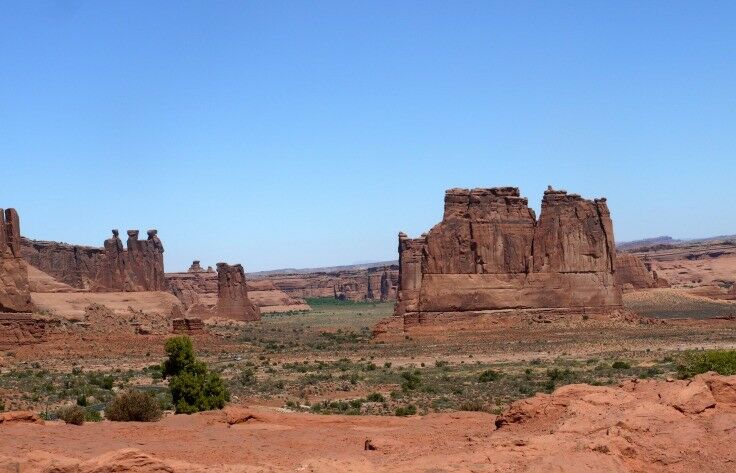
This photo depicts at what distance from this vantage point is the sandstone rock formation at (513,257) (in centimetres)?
5541

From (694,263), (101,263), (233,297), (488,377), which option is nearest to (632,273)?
(233,297)

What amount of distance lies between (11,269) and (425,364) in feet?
60.0

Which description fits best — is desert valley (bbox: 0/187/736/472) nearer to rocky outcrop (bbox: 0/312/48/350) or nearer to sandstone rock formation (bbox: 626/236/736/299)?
rocky outcrop (bbox: 0/312/48/350)

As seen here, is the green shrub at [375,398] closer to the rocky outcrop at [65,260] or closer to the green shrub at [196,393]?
the green shrub at [196,393]

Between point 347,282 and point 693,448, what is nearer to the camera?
point 693,448

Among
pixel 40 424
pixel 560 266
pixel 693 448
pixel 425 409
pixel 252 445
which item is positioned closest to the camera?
pixel 693 448

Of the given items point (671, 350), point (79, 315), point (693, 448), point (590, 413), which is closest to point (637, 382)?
point (590, 413)

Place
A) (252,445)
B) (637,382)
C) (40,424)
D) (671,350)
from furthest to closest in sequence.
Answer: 1. (671,350)
2. (40,424)
3. (637,382)
4. (252,445)

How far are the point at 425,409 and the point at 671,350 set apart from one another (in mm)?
20671

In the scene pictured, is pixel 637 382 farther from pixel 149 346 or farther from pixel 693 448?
pixel 149 346

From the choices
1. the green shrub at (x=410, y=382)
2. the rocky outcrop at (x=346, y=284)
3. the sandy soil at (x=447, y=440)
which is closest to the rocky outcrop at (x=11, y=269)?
the green shrub at (x=410, y=382)

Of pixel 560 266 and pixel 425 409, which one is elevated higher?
pixel 560 266

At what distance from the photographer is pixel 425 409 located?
79.0ft

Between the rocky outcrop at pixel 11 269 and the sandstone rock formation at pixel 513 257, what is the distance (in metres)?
20.5
